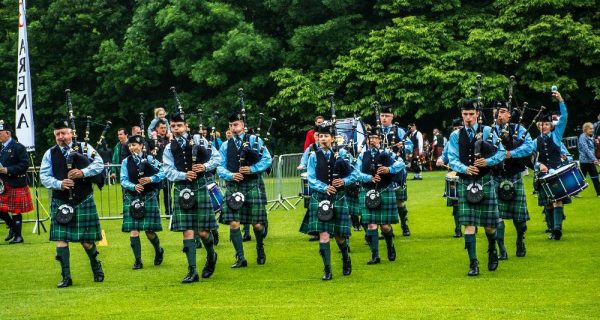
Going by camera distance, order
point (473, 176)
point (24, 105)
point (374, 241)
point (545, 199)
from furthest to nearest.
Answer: point (24, 105), point (545, 199), point (374, 241), point (473, 176)

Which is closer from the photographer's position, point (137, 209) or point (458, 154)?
point (458, 154)

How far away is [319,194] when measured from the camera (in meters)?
10.6

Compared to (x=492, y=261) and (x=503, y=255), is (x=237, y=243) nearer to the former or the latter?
(x=492, y=261)

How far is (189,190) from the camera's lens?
1058 cm

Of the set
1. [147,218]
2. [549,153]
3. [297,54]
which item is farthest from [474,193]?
[297,54]

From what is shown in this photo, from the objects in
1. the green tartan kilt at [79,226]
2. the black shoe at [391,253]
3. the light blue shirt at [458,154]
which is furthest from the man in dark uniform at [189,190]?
the light blue shirt at [458,154]

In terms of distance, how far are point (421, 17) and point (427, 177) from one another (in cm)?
763

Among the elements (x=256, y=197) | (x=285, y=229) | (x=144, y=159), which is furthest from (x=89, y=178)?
(x=285, y=229)

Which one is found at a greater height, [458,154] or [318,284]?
[458,154]

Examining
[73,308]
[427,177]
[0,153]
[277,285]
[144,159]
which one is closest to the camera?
[73,308]

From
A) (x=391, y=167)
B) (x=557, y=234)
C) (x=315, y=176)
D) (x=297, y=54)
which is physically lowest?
(x=557, y=234)

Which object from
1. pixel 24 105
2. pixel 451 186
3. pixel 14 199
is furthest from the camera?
pixel 24 105

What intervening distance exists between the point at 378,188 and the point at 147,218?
2.76 meters

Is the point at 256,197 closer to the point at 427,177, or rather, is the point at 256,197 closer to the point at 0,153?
the point at 0,153
